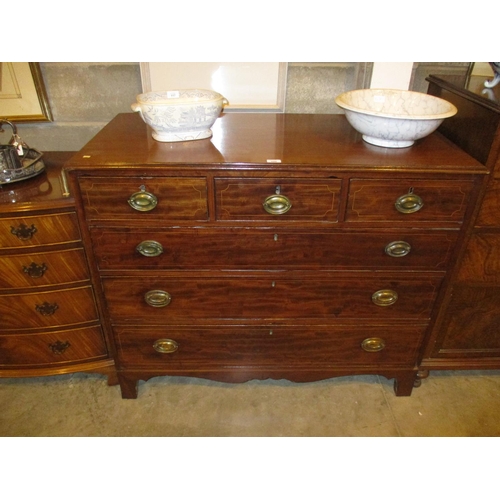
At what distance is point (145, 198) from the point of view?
1.28 metres

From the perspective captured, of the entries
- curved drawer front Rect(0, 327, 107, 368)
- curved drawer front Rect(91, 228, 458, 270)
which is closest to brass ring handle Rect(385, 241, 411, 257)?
curved drawer front Rect(91, 228, 458, 270)

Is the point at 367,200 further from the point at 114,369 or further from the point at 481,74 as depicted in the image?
the point at 114,369

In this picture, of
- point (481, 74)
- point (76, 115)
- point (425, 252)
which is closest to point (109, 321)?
point (76, 115)

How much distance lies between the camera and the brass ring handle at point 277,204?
1.29 metres

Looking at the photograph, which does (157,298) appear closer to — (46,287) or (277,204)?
(46,287)

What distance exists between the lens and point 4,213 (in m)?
1.35

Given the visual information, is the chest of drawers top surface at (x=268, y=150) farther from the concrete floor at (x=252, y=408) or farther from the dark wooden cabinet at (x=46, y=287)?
the concrete floor at (x=252, y=408)

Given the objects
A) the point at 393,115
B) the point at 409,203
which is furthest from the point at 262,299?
the point at 393,115

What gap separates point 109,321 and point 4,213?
55 centimetres

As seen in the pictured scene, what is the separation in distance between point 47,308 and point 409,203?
1.43 meters

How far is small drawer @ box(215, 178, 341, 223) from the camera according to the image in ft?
4.16

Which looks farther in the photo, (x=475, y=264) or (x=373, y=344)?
(x=373, y=344)

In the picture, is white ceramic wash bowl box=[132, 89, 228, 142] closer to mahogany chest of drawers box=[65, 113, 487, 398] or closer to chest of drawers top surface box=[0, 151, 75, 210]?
mahogany chest of drawers box=[65, 113, 487, 398]

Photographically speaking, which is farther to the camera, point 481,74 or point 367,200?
point 481,74
